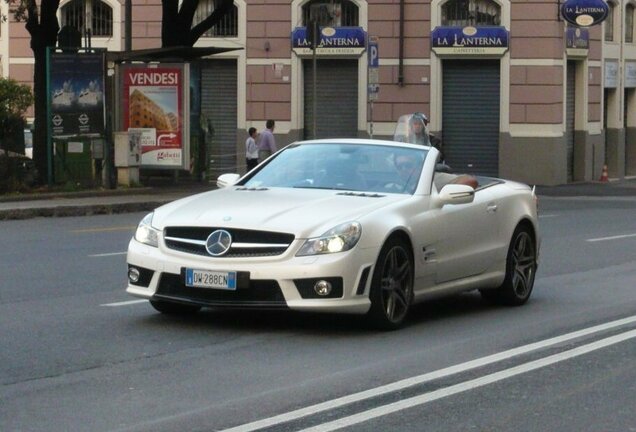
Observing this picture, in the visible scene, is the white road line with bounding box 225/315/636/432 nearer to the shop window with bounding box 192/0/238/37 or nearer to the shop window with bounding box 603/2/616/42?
the shop window with bounding box 192/0/238/37

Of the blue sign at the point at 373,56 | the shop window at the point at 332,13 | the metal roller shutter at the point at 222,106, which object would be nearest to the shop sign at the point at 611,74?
the shop window at the point at 332,13

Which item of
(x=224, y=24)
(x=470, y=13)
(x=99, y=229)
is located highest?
(x=470, y=13)

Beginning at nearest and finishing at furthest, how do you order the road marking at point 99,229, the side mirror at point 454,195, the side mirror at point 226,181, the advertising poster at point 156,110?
the side mirror at point 454,195 → the side mirror at point 226,181 → the road marking at point 99,229 → the advertising poster at point 156,110

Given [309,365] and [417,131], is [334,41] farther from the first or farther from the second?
[309,365]

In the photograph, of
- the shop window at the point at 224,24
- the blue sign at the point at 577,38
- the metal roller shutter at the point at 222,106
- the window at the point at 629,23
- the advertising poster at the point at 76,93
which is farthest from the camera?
the window at the point at 629,23

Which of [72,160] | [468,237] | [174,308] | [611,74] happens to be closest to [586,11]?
[611,74]

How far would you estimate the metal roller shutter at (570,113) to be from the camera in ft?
132

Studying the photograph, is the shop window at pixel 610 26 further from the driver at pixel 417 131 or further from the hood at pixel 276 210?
the hood at pixel 276 210

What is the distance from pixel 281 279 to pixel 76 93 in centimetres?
1963

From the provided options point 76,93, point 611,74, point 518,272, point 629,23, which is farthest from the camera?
point 629,23

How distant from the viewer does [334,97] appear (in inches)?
1602

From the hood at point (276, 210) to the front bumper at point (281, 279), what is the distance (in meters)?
0.21

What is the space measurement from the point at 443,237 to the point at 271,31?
2977cm

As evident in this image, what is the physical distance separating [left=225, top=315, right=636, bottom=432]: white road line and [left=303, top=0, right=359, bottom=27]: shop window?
2947 centimetres
